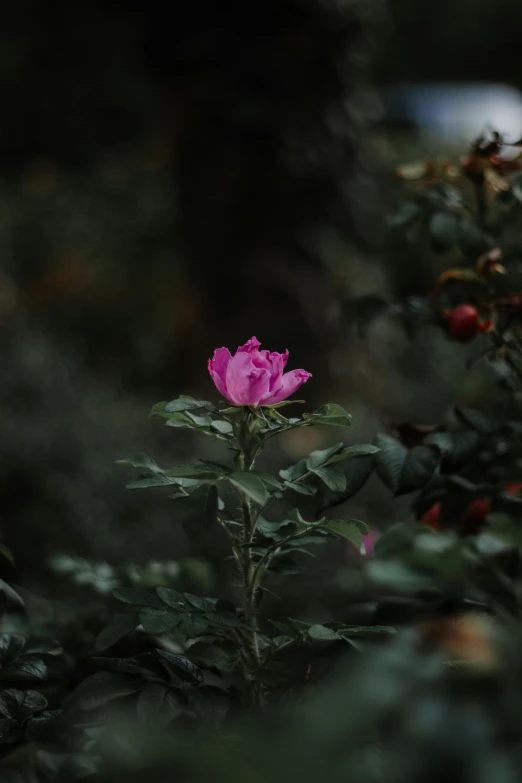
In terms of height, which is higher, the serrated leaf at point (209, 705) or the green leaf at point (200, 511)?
the green leaf at point (200, 511)

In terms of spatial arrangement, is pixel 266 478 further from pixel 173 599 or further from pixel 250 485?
pixel 173 599

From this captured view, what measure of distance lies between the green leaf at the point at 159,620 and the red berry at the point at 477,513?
43cm

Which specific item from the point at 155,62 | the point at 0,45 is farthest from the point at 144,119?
the point at 155,62

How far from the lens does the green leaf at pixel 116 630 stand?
0.75 metres

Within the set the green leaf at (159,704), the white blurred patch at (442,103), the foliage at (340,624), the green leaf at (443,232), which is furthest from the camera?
the white blurred patch at (442,103)

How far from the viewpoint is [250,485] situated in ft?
2.32

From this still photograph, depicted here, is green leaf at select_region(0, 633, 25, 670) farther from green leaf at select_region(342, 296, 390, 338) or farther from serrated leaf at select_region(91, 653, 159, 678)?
green leaf at select_region(342, 296, 390, 338)

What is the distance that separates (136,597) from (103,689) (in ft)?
0.28

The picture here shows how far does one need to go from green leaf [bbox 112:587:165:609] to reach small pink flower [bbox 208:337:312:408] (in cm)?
20

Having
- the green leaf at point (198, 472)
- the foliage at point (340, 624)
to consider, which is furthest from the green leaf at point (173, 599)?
the green leaf at point (198, 472)

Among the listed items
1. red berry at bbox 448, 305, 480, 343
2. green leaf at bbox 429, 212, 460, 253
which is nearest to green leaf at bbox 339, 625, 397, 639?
red berry at bbox 448, 305, 480, 343

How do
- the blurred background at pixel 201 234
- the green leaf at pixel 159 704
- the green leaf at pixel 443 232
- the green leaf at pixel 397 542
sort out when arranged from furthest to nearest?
the blurred background at pixel 201 234 < the green leaf at pixel 443 232 < the green leaf at pixel 159 704 < the green leaf at pixel 397 542

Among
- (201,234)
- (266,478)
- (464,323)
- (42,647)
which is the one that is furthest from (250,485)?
(201,234)

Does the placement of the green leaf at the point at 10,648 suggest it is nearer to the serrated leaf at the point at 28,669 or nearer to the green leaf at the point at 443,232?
the serrated leaf at the point at 28,669
